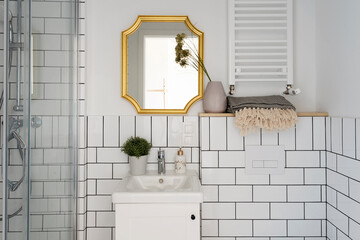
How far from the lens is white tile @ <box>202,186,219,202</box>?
7.00ft

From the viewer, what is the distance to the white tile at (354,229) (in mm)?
1738

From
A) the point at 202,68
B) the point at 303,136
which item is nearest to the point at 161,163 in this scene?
the point at 202,68

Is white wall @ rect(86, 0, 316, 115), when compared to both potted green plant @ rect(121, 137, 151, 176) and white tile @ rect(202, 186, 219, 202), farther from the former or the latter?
white tile @ rect(202, 186, 219, 202)

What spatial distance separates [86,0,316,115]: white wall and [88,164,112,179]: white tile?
32cm

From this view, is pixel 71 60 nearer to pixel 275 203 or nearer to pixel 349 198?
pixel 275 203

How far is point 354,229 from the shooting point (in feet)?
5.81

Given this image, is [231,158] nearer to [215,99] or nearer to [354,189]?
[215,99]

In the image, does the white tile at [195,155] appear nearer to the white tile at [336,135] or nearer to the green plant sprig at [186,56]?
the green plant sprig at [186,56]

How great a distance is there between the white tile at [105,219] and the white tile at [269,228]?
0.86 m

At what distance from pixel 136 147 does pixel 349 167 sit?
44.2 inches

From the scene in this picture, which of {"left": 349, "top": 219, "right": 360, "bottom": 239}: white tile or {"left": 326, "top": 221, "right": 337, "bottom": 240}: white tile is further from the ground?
{"left": 349, "top": 219, "right": 360, "bottom": 239}: white tile

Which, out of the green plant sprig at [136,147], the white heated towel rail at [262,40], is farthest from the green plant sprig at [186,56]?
the green plant sprig at [136,147]

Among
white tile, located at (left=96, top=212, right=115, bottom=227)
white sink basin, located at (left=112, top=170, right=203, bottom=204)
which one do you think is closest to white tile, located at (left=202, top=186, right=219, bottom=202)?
white sink basin, located at (left=112, top=170, right=203, bottom=204)

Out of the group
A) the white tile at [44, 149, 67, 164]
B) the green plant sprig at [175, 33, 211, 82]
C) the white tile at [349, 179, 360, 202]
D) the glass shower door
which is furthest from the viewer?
the green plant sprig at [175, 33, 211, 82]
